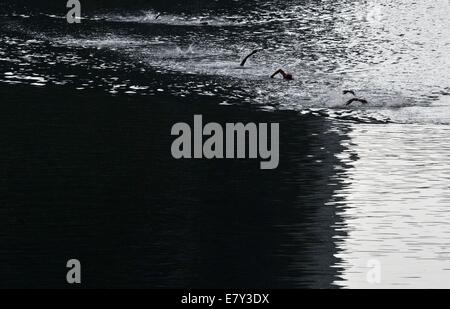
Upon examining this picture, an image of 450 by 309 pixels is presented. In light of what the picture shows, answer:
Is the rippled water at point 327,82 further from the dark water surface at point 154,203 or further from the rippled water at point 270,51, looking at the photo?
the dark water surface at point 154,203

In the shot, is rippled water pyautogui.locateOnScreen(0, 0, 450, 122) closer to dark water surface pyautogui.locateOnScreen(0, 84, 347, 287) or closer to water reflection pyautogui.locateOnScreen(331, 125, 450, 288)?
water reflection pyautogui.locateOnScreen(331, 125, 450, 288)

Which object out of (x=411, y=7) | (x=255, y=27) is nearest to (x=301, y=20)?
(x=255, y=27)

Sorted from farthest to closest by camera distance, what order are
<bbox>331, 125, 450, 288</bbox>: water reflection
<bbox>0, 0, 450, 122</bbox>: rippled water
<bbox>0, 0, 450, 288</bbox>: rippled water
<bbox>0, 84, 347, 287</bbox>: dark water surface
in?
<bbox>0, 0, 450, 122</bbox>: rippled water < <bbox>0, 0, 450, 288</bbox>: rippled water < <bbox>0, 84, 347, 287</bbox>: dark water surface < <bbox>331, 125, 450, 288</bbox>: water reflection

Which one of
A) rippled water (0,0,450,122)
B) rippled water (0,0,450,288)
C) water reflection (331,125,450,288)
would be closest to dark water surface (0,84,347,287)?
rippled water (0,0,450,288)

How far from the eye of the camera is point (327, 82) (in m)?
46.6

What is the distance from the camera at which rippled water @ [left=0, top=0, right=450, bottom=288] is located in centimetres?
2683

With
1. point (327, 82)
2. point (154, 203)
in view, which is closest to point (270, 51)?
point (327, 82)

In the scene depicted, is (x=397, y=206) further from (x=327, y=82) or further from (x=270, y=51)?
(x=270, y=51)

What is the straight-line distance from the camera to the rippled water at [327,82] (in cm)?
2683

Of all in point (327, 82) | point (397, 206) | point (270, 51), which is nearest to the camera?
point (397, 206)

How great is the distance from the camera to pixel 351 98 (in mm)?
42656

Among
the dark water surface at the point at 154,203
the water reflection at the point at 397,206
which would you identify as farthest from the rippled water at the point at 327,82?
the dark water surface at the point at 154,203
